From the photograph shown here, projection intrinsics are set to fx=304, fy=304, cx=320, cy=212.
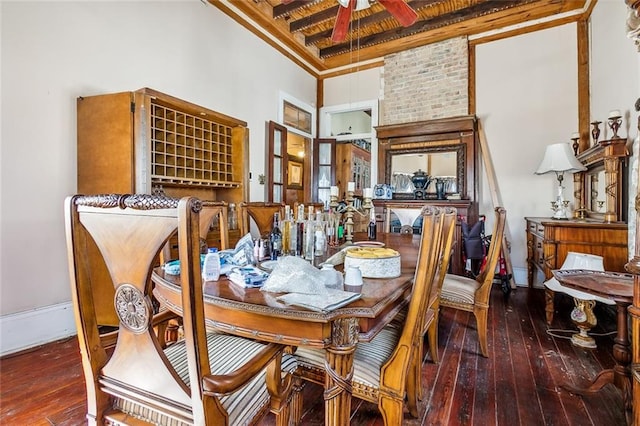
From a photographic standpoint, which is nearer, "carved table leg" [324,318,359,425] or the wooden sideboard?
"carved table leg" [324,318,359,425]

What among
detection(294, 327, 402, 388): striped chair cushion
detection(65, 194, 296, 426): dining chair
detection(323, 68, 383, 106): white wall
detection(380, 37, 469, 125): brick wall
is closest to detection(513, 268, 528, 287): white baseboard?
detection(380, 37, 469, 125): brick wall

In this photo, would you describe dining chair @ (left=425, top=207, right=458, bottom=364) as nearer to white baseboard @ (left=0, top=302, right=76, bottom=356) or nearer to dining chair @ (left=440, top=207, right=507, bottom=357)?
dining chair @ (left=440, top=207, right=507, bottom=357)

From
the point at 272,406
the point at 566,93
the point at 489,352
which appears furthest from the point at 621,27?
the point at 272,406

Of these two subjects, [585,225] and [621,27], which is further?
[621,27]

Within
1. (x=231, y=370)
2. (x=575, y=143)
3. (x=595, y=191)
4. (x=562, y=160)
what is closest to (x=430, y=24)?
(x=575, y=143)

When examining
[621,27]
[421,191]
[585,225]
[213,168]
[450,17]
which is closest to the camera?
[585,225]

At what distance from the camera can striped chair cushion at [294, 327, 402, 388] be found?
119cm

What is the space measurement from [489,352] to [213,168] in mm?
3175

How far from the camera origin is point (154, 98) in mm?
2600

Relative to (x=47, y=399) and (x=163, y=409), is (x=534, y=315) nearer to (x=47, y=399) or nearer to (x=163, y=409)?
(x=163, y=409)

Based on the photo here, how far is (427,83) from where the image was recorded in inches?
189

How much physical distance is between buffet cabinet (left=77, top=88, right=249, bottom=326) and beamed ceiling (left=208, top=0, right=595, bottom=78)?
5.69 feet

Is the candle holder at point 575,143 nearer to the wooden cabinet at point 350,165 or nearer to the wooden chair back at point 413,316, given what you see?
the wooden cabinet at point 350,165

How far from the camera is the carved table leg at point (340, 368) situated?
94 centimetres
